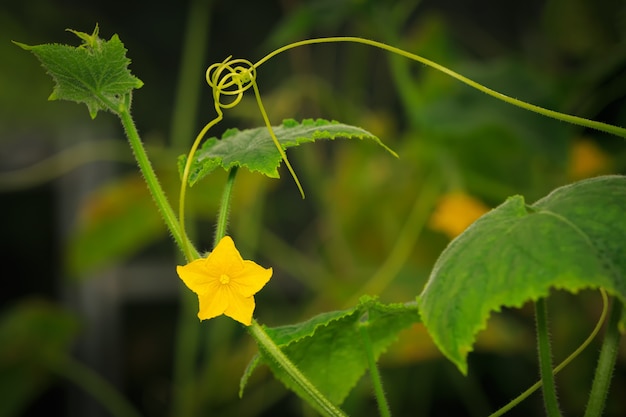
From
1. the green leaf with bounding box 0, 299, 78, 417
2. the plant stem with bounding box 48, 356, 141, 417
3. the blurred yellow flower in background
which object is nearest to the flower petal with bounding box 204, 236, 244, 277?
the blurred yellow flower in background

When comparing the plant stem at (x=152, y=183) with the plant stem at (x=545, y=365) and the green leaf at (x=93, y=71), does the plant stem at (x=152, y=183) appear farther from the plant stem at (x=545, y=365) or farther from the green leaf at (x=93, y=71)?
the plant stem at (x=545, y=365)

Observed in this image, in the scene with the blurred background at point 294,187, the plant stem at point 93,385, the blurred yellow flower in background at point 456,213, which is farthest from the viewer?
the plant stem at point 93,385

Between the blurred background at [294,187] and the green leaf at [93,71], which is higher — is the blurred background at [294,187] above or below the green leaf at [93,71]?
above

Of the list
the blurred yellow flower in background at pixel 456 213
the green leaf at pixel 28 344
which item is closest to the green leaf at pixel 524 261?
the blurred yellow flower in background at pixel 456 213

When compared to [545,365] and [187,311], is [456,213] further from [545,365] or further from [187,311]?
[187,311]

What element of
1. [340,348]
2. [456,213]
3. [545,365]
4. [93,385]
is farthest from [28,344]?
[545,365]

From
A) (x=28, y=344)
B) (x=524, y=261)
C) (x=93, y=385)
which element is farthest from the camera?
(x=93, y=385)

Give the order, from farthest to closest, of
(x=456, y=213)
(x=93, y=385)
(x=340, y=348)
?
1. (x=93, y=385)
2. (x=456, y=213)
3. (x=340, y=348)
